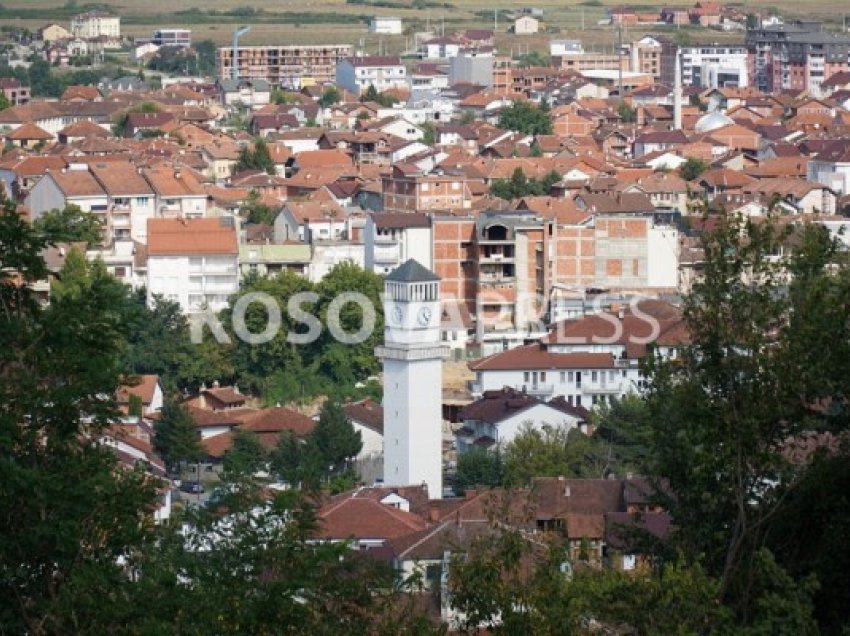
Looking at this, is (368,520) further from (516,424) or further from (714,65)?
(714,65)

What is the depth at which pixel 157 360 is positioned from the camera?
1939cm

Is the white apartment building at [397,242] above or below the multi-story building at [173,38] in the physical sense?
above

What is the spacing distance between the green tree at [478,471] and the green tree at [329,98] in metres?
24.2

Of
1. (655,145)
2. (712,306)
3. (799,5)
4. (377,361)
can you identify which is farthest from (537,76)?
(712,306)

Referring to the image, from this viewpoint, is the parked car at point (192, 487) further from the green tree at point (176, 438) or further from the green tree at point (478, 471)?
the green tree at point (478, 471)

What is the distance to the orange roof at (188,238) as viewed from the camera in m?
21.7

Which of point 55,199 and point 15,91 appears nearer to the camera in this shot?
point 55,199

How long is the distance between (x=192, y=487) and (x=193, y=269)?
20.6 feet

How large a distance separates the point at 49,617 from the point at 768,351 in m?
1.99

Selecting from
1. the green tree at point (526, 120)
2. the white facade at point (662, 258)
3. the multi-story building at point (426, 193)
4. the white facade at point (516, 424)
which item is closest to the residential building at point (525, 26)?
the green tree at point (526, 120)

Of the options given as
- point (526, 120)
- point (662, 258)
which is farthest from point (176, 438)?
point (526, 120)

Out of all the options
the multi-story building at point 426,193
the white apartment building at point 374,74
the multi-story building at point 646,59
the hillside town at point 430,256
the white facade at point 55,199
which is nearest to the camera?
the hillside town at point 430,256

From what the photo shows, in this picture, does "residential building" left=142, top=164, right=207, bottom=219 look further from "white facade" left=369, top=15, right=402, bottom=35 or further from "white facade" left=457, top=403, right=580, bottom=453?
"white facade" left=369, top=15, right=402, bottom=35

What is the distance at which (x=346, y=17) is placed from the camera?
197 feet
